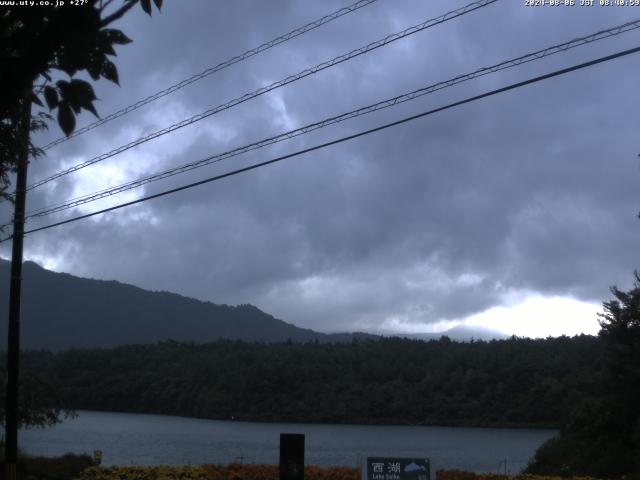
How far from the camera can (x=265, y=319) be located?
176125 millimetres

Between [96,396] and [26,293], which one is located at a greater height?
[26,293]

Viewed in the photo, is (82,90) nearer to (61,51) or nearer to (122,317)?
(61,51)

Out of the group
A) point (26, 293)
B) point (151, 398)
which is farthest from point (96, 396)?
point (26, 293)

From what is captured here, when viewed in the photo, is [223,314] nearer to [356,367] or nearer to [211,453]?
[356,367]

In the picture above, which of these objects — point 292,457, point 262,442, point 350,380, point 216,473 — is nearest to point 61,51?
Answer: point 292,457

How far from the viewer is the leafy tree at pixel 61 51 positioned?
383 centimetres

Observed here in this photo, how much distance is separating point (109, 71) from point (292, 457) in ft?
32.1

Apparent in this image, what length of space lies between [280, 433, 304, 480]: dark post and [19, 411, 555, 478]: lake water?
10586mm

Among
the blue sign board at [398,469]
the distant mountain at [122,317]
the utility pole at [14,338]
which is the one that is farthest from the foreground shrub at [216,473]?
the distant mountain at [122,317]

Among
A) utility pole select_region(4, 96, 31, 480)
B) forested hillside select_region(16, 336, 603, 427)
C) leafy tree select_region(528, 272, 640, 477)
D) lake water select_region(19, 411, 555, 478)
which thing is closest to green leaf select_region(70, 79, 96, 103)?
utility pole select_region(4, 96, 31, 480)

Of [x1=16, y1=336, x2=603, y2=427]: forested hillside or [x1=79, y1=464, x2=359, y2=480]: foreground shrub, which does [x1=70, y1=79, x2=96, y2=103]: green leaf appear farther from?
[x1=16, y1=336, x2=603, y2=427]: forested hillside

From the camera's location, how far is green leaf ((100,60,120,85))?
4.39m

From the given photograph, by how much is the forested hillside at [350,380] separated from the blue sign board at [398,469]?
24.6m

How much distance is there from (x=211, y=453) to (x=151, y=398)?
84.8 ft
